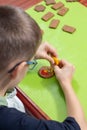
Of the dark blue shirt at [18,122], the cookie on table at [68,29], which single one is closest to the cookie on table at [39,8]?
the cookie on table at [68,29]

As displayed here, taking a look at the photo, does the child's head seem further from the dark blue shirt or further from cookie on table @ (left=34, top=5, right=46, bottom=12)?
cookie on table @ (left=34, top=5, right=46, bottom=12)

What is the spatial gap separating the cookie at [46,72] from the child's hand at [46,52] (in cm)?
3

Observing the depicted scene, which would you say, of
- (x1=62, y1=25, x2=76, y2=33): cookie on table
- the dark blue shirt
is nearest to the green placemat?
(x1=62, y1=25, x2=76, y2=33): cookie on table

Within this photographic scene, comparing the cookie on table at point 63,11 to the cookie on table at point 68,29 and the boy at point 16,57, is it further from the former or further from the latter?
the boy at point 16,57

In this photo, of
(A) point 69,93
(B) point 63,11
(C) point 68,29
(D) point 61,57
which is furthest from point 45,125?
(B) point 63,11

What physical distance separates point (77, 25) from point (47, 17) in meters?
0.13

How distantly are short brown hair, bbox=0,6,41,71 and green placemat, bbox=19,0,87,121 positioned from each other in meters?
0.21

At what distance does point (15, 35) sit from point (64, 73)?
30 centimetres

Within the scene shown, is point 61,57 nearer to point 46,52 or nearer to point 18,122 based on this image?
point 46,52

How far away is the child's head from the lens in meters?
0.64

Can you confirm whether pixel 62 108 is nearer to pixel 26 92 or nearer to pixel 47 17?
pixel 26 92

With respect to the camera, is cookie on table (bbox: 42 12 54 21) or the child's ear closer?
the child's ear

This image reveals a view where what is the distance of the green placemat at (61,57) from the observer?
2.77ft

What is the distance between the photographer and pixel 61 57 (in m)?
0.97
